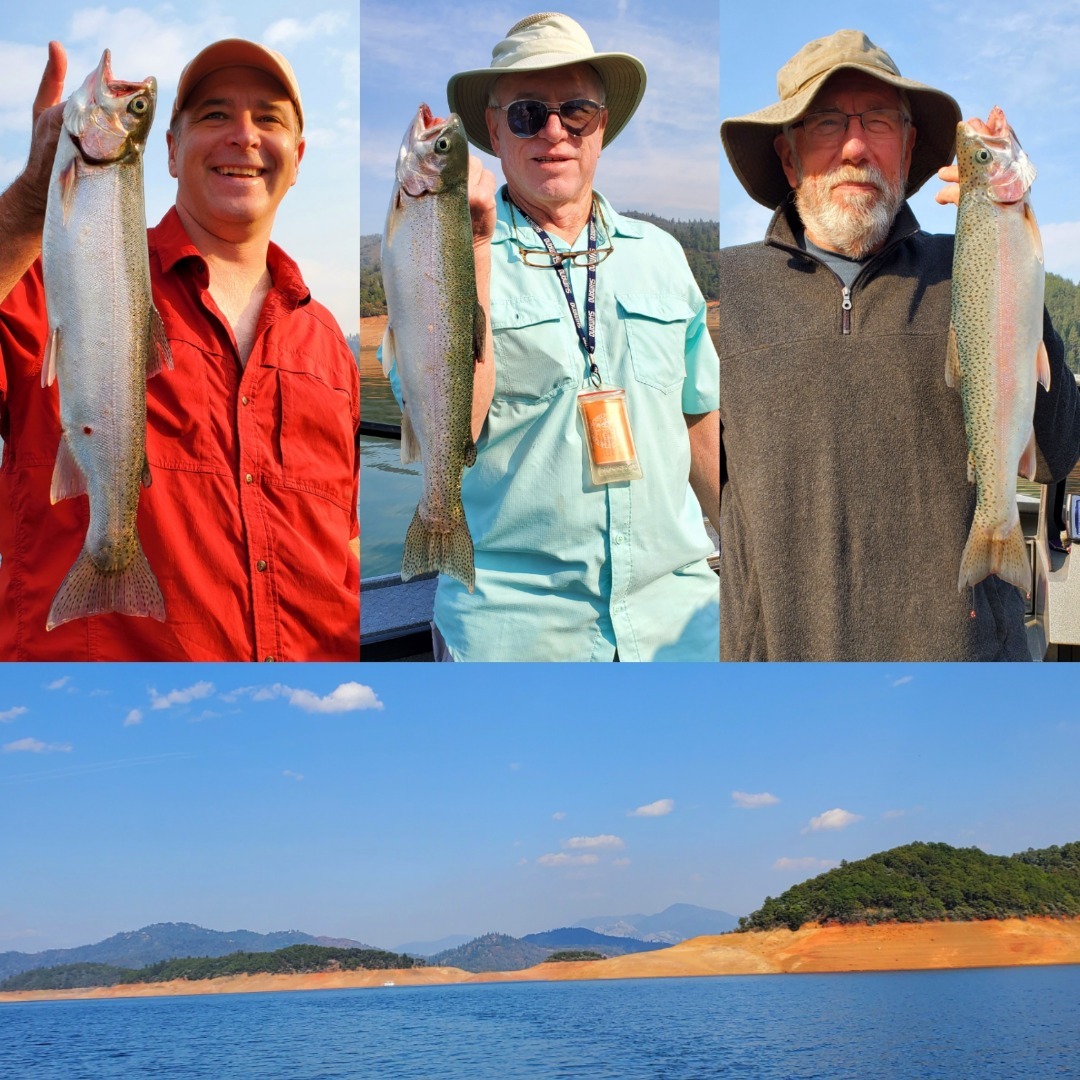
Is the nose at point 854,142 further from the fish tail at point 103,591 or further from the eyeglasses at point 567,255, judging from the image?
the fish tail at point 103,591

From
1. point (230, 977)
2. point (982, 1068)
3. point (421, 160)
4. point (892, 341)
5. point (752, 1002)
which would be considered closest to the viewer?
point (421, 160)

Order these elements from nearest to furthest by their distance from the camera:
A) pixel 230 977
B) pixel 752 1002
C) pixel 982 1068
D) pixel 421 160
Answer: pixel 421 160, pixel 230 977, pixel 982 1068, pixel 752 1002

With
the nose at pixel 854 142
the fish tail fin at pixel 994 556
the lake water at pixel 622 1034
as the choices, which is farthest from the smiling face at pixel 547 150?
the lake water at pixel 622 1034

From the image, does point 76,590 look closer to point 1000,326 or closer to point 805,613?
point 805,613

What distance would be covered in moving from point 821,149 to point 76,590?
2711mm

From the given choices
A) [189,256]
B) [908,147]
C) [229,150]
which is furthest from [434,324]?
[908,147]

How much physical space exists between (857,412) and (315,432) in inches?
68.8

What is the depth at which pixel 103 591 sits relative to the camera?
12.3ft

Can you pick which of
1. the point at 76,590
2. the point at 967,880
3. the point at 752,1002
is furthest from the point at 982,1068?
the point at 76,590

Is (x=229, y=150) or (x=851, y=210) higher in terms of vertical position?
(x=229, y=150)

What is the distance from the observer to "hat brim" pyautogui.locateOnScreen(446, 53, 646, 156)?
416 centimetres

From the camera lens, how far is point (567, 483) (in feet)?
14.1

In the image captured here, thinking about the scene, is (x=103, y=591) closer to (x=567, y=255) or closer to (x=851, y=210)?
(x=567, y=255)

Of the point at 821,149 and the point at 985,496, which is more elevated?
the point at 821,149
